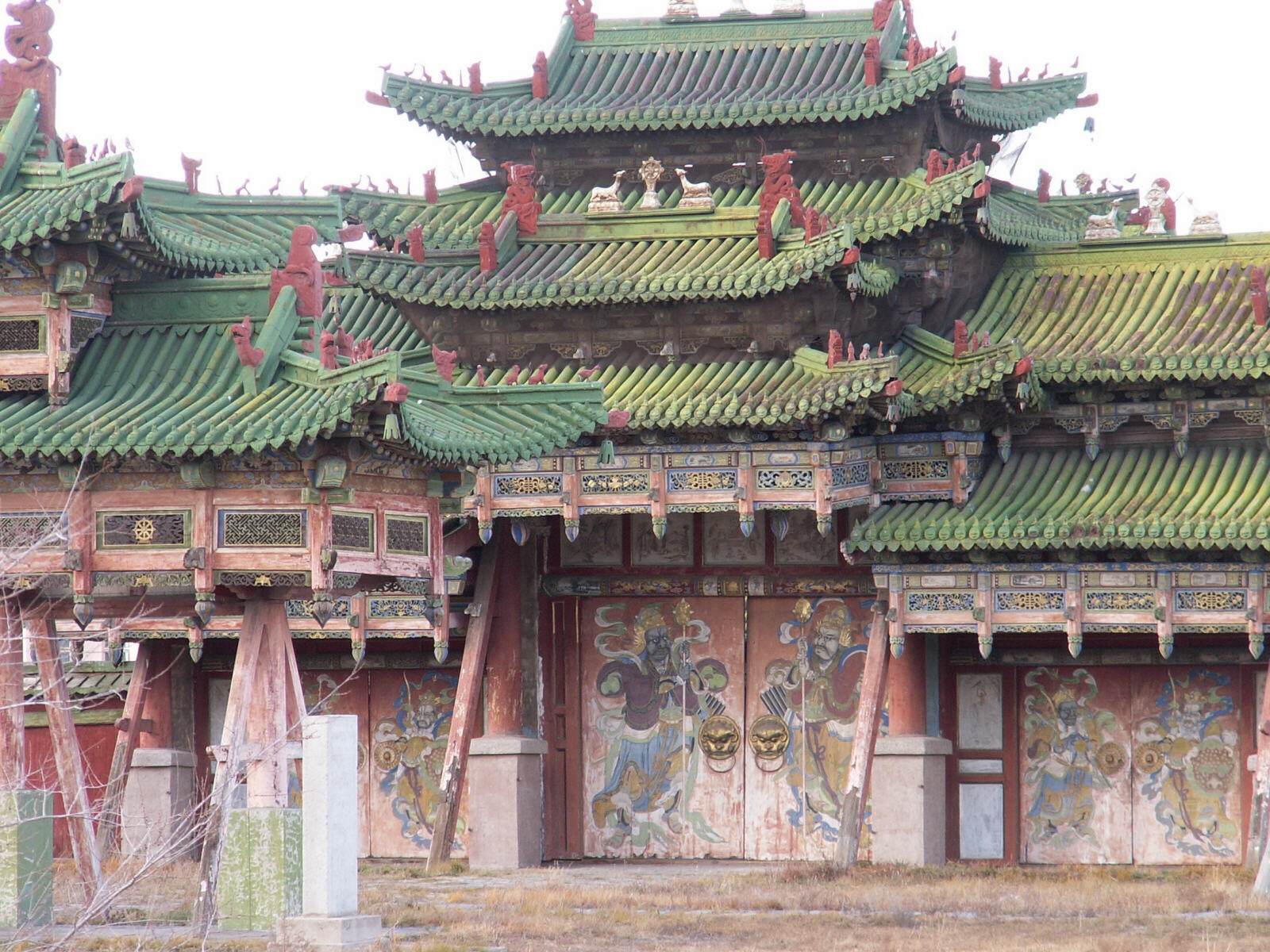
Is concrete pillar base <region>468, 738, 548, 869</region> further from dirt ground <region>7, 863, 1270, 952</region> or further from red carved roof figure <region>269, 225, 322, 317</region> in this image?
red carved roof figure <region>269, 225, 322, 317</region>

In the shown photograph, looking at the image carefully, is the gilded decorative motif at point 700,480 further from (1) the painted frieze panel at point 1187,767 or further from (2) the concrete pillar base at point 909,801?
(1) the painted frieze panel at point 1187,767

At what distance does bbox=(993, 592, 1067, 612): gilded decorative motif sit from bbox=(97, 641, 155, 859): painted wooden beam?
11.1 metres

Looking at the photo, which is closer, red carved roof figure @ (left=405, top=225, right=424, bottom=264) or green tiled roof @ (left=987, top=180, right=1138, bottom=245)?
red carved roof figure @ (left=405, top=225, right=424, bottom=264)

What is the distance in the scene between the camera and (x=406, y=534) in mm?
21078

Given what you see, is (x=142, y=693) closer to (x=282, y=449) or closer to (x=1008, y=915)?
(x=282, y=449)

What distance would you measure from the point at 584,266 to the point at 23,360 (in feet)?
30.5

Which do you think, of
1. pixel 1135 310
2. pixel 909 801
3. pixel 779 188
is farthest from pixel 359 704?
pixel 1135 310

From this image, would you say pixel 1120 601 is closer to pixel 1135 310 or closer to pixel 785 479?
pixel 1135 310

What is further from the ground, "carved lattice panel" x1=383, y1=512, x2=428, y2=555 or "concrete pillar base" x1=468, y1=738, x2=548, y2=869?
"carved lattice panel" x1=383, y1=512, x2=428, y2=555

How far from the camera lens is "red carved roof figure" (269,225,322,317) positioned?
68.5 ft

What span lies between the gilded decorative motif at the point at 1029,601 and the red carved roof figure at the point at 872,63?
7.27 metres

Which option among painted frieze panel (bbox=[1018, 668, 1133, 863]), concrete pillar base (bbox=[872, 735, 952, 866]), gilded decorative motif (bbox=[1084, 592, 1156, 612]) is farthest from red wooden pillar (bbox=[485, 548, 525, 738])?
gilded decorative motif (bbox=[1084, 592, 1156, 612])

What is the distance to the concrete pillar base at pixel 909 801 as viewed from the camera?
27.0 meters

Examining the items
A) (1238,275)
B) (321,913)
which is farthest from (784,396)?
(321,913)
